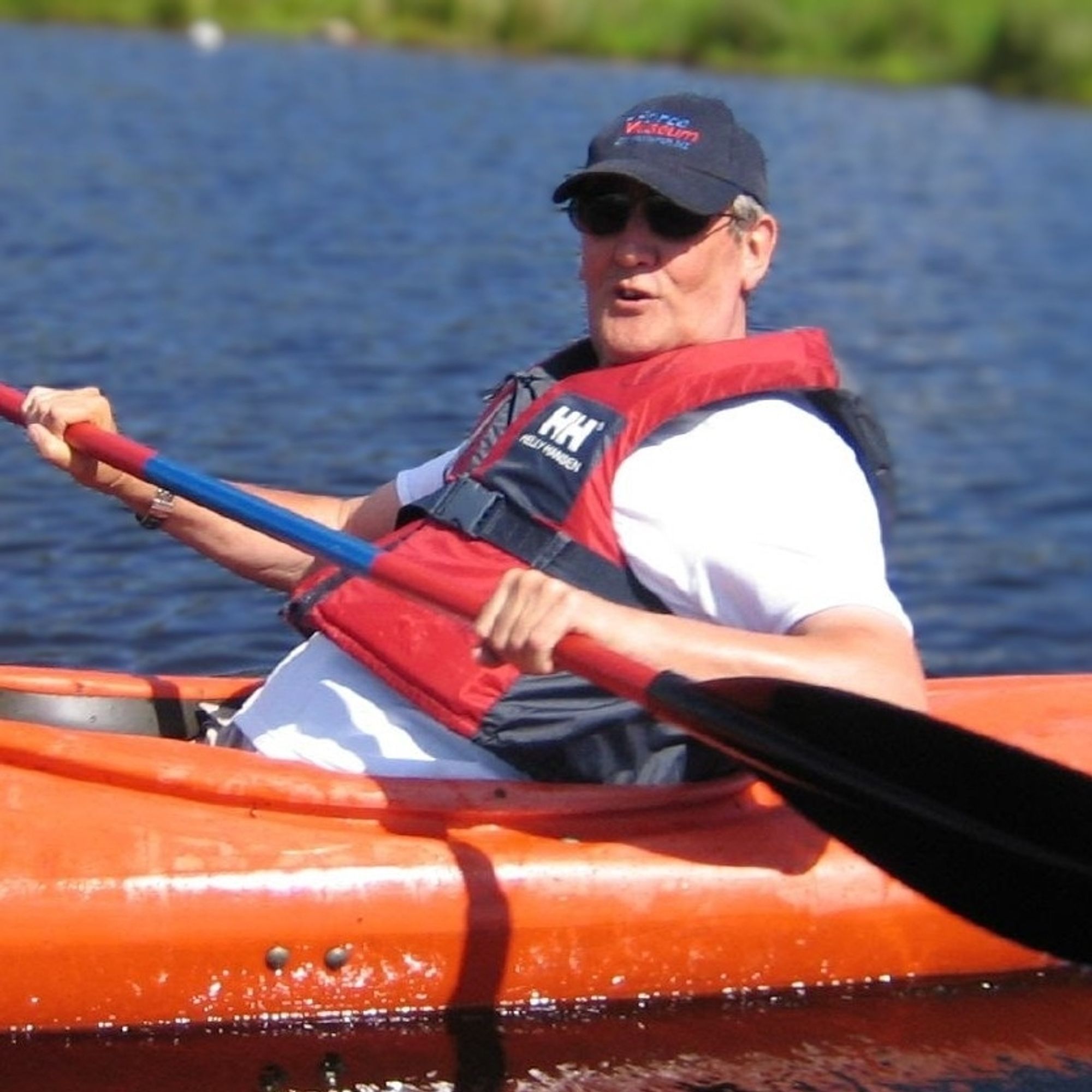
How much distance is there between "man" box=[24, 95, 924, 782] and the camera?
10.9ft

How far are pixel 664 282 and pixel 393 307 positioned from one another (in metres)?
6.78

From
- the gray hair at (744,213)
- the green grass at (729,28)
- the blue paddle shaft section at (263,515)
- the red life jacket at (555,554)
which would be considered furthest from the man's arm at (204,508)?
the green grass at (729,28)

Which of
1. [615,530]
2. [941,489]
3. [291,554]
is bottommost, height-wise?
[941,489]

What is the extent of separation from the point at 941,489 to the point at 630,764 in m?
5.12

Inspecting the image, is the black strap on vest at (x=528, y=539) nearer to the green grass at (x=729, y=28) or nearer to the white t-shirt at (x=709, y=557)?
the white t-shirt at (x=709, y=557)

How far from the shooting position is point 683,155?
3.58 metres

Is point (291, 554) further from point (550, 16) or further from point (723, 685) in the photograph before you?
point (550, 16)

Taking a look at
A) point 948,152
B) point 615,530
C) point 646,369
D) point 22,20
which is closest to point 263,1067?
point 615,530

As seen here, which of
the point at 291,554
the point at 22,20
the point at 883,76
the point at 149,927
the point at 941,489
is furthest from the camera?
the point at 883,76

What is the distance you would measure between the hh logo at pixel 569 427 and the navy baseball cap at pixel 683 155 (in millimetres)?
331

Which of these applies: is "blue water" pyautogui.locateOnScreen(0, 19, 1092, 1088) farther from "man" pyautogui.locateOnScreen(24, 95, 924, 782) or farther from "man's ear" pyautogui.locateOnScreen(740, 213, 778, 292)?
"man's ear" pyautogui.locateOnScreen(740, 213, 778, 292)

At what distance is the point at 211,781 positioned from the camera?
11.7 feet

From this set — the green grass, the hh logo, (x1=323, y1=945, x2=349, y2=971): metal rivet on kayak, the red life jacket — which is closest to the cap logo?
the red life jacket

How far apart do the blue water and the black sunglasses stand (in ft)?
7.08
